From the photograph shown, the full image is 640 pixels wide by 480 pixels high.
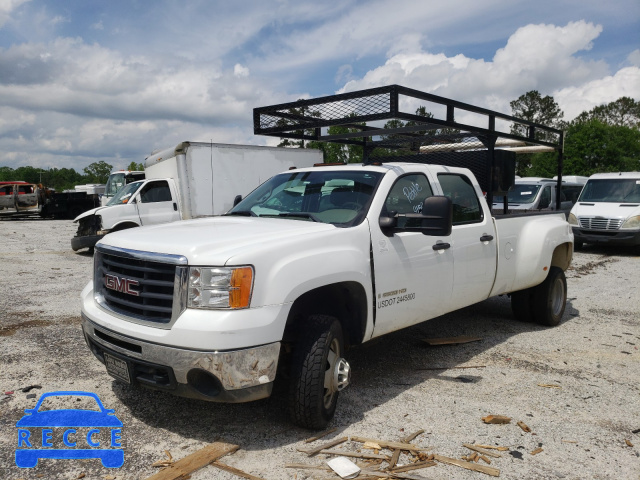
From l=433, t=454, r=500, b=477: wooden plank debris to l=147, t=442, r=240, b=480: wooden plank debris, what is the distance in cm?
125

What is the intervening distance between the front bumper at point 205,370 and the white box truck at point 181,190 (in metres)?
9.83

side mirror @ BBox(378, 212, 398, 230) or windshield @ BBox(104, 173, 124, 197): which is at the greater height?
windshield @ BBox(104, 173, 124, 197)

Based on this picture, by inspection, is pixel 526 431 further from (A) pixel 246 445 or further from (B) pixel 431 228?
(A) pixel 246 445

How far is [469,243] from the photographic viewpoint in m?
4.94

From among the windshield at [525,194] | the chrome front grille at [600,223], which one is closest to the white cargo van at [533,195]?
the windshield at [525,194]

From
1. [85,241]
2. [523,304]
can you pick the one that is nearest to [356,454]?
[523,304]

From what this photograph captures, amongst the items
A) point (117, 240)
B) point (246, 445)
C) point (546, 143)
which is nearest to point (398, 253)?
point (246, 445)

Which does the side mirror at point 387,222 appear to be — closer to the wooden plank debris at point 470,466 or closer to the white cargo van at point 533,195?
the wooden plank debris at point 470,466

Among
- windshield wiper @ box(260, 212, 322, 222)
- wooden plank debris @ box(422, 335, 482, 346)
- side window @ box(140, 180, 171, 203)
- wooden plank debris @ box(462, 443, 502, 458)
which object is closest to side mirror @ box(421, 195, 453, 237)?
windshield wiper @ box(260, 212, 322, 222)

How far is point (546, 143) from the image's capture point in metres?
6.68

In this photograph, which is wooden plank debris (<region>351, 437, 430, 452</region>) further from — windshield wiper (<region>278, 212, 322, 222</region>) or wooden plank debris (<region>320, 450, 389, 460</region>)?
Answer: windshield wiper (<region>278, 212, 322, 222</region>)

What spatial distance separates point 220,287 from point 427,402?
1975 mm

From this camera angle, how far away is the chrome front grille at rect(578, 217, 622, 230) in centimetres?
1313

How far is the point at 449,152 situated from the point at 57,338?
4.84 metres
